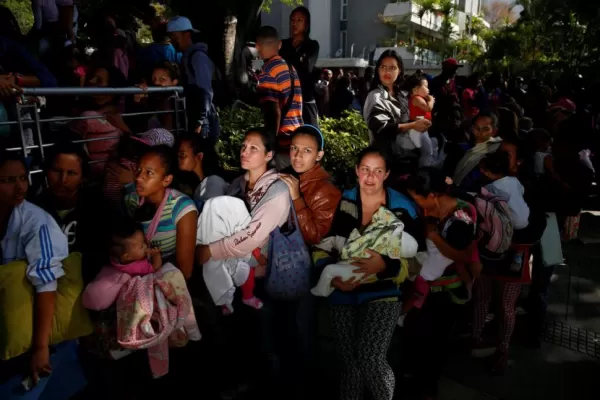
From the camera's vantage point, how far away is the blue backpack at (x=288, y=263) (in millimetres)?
3225

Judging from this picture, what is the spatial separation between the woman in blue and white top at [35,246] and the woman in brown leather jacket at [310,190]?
142 cm

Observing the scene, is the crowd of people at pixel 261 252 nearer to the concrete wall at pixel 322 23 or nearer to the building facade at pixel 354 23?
the building facade at pixel 354 23

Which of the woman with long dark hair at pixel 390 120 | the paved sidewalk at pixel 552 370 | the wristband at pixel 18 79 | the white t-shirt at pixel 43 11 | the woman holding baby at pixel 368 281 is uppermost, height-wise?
the white t-shirt at pixel 43 11

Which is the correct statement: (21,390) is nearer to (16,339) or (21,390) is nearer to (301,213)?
(16,339)

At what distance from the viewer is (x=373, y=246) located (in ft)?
10.00

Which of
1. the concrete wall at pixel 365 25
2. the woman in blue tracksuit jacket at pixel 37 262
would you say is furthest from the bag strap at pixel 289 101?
the concrete wall at pixel 365 25

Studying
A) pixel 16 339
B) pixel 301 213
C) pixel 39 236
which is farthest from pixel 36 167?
pixel 301 213

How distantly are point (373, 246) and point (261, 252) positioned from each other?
786mm

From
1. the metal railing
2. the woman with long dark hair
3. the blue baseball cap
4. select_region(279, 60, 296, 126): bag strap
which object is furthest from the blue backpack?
the blue baseball cap

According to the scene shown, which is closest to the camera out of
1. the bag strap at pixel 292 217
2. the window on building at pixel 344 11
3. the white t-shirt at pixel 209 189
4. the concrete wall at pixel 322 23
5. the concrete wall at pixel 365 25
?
the bag strap at pixel 292 217

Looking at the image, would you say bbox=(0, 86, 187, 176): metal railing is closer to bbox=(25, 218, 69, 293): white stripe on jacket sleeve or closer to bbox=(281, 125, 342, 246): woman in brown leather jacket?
bbox=(25, 218, 69, 293): white stripe on jacket sleeve

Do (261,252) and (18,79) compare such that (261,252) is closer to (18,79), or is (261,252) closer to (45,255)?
(45,255)

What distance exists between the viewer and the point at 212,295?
3225 millimetres

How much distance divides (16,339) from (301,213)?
1.74m
